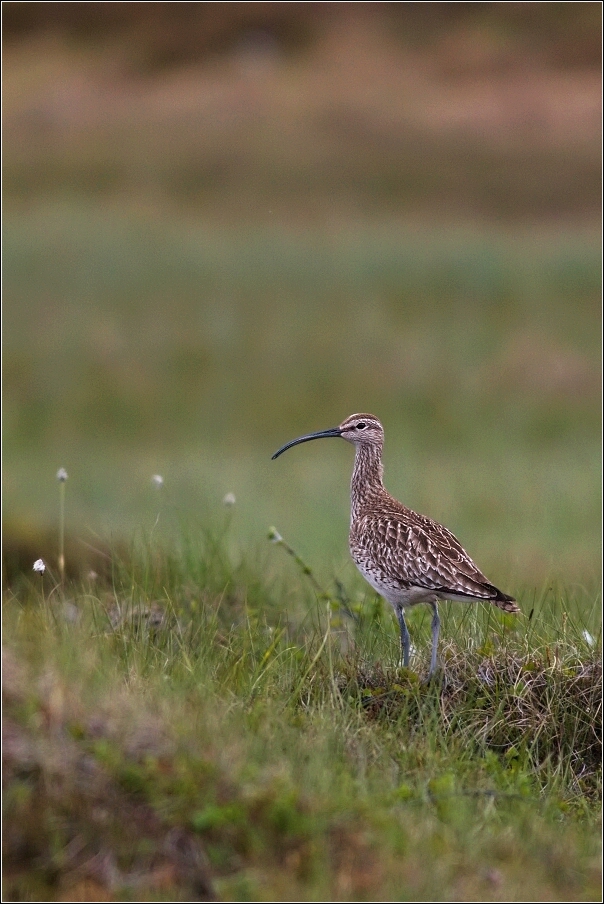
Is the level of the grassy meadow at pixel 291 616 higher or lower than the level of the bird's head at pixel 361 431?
lower

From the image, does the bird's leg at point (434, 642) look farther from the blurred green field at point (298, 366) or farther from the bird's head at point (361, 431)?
the blurred green field at point (298, 366)

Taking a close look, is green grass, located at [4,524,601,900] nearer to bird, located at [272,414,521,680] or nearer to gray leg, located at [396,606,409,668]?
gray leg, located at [396,606,409,668]

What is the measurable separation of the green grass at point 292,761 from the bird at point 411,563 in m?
0.22

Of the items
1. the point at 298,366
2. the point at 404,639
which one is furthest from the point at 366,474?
the point at 298,366

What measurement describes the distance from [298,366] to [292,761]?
16.8 meters

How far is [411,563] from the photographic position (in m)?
6.82

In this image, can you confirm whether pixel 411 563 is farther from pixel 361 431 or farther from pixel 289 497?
pixel 289 497

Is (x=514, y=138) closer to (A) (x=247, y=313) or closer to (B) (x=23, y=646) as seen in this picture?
(A) (x=247, y=313)

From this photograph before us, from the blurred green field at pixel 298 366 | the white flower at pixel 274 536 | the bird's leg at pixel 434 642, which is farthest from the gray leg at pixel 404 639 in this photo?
the blurred green field at pixel 298 366

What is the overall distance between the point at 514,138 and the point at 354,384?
21.3 feet

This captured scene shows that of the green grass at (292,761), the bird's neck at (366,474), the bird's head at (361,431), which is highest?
the bird's head at (361,431)

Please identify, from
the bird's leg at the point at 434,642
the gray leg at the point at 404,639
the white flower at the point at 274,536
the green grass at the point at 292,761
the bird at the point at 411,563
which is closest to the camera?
the green grass at the point at 292,761

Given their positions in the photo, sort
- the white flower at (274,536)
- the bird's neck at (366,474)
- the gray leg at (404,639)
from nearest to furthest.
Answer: the gray leg at (404,639) < the white flower at (274,536) < the bird's neck at (366,474)

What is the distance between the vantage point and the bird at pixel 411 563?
6.60 meters
